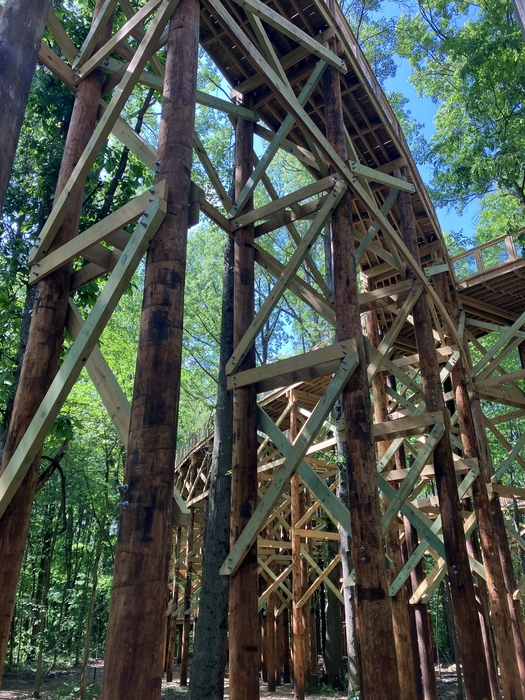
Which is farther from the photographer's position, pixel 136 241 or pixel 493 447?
pixel 493 447

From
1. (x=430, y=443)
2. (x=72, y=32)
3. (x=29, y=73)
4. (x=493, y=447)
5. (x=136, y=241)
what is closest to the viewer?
(x=29, y=73)

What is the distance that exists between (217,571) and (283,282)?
4.49 metres

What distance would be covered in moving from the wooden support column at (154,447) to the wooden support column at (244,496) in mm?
2512

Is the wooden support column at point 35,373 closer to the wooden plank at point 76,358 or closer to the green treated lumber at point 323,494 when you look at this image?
the wooden plank at point 76,358

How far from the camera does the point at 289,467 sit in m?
4.88

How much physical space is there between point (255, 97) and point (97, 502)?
39.7 ft

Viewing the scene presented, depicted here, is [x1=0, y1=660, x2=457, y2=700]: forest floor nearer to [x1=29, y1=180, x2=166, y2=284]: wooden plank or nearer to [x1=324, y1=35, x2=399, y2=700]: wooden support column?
[x1=324, y1=35, x2=399, y2=700]: wooden support column

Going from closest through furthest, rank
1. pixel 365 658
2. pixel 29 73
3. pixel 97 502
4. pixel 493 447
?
pixel 29 73 → pixel 365 658 → pixel 97 502 → pixel 493 447

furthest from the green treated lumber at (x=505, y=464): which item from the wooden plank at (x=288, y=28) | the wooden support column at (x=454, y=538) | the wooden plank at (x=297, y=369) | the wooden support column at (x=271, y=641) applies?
the wooden plank at (x=288, y=28)

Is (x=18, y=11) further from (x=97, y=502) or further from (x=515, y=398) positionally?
(x=97, y=502)

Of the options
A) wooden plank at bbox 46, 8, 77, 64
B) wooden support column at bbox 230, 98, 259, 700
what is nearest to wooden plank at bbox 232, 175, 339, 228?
wooden support column at bbox 230, 98, 259, 700

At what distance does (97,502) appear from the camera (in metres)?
15.3

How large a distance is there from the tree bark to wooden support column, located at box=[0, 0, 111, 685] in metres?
1.60

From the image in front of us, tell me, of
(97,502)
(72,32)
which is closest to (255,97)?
(72,32)
